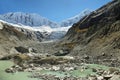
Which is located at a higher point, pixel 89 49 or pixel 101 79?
pixel 89 49

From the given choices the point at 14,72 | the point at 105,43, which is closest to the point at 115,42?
the point at 105,43

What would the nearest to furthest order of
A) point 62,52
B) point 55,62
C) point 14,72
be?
point 14,72
point 55,62
point 62,52

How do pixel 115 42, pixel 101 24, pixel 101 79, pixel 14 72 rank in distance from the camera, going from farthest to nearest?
pixel 101 24 → pixel 115 42 → pixel 14 72 → pixel 101 79

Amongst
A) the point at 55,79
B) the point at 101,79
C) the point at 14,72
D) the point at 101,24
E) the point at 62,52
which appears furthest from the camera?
the point at 101,24

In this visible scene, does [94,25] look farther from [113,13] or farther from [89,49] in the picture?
[89,49]

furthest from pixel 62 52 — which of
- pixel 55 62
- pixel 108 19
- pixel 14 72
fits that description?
pixel 14 72

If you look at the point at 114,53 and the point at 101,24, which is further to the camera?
the point at 101,24

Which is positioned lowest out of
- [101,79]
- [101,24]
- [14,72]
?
[101,79]

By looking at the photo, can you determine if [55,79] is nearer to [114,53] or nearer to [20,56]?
[20,56]

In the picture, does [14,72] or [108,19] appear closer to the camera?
[14,72]
